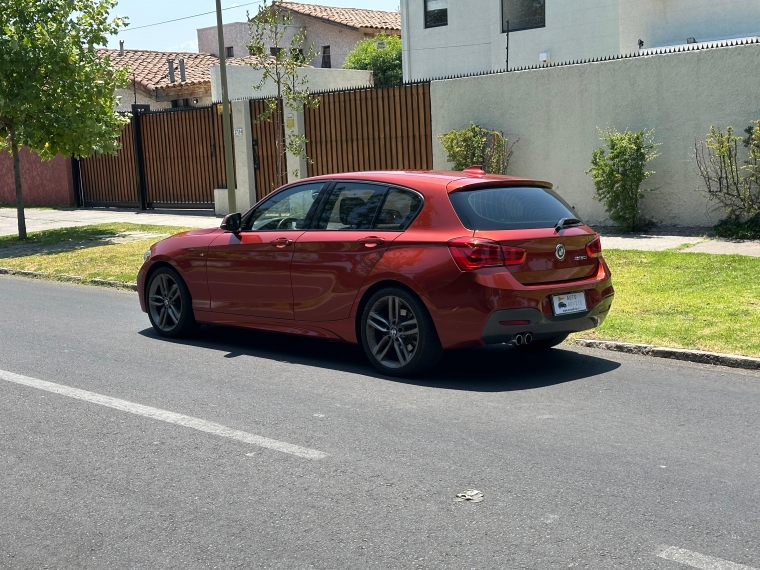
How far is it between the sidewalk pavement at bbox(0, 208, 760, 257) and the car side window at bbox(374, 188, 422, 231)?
6.33m

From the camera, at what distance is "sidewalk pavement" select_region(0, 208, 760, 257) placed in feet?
43.2

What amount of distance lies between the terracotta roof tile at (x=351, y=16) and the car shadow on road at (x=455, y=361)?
40936mm

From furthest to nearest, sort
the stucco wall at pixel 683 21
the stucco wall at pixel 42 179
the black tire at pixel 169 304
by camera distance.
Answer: the stucco wall at pixel 42 179 → the stucco wall at pixel 683 21 → the black tire at pixel 169 304

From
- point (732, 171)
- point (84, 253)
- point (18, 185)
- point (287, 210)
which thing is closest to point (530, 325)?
point (287, 210)

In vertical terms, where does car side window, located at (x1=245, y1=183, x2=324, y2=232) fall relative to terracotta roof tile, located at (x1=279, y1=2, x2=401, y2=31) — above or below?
below

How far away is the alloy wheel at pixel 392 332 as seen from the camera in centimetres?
740

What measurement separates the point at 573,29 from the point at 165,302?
2089 cm

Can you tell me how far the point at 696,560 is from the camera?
4051 mm

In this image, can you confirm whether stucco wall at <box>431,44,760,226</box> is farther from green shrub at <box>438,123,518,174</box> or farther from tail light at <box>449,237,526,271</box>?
tail light at <box>449,237,526,271</box>

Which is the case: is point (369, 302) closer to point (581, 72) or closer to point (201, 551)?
point (201, 551)

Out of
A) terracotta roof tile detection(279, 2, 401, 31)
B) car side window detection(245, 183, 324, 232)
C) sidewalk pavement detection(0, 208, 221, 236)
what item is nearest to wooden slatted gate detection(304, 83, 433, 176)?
sidewalk pavement detection(0, 208, 221, 236)

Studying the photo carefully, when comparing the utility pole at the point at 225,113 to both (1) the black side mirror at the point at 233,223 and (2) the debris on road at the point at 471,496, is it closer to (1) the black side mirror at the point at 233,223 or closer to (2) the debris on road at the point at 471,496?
(1) the black side mirror at the point at 233,223

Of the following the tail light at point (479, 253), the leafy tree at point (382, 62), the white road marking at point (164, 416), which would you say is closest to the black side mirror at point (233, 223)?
the white road marking at point (164, 416)

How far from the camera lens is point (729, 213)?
14031 mm
